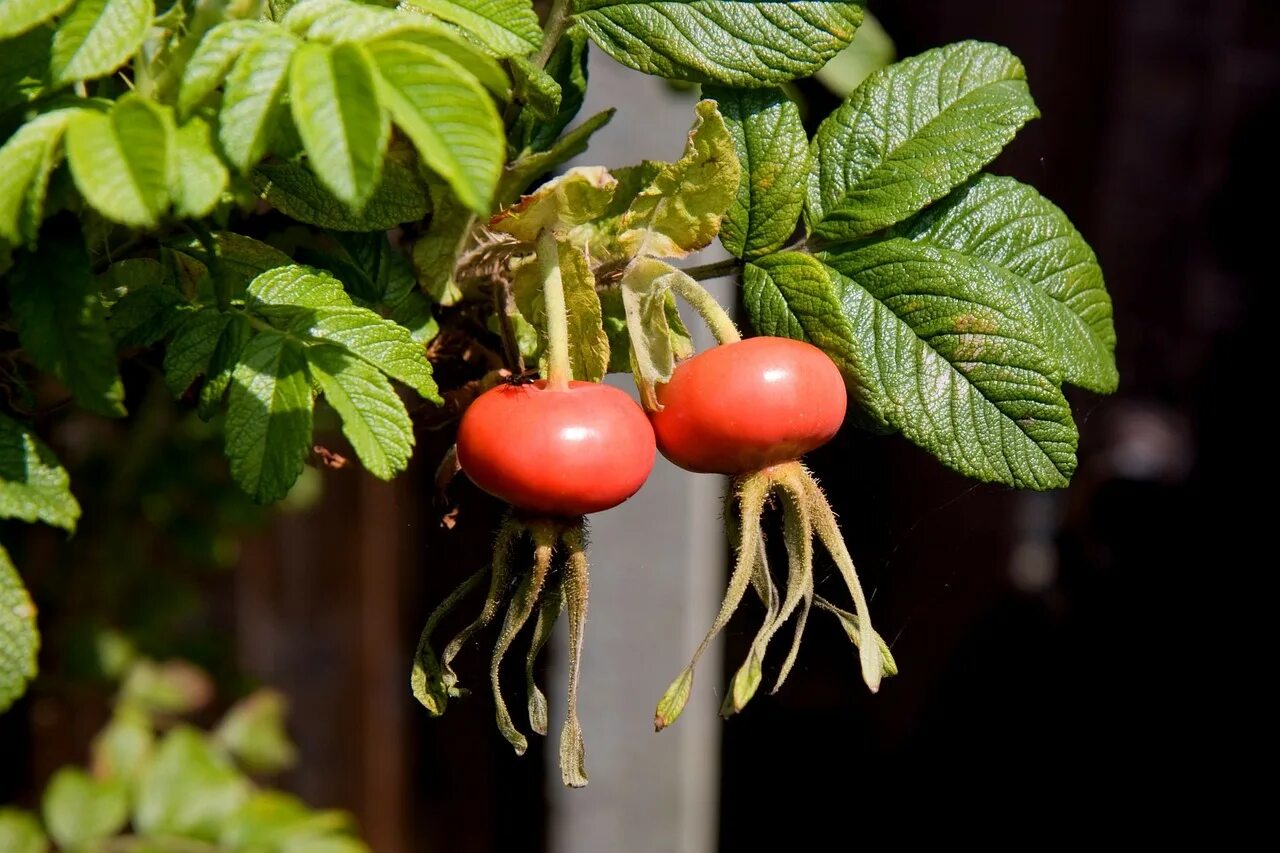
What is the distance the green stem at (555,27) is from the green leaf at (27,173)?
24 cm

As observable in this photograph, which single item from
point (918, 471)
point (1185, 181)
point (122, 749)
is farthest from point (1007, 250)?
point (1185, 181)

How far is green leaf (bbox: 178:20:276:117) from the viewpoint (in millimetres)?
397

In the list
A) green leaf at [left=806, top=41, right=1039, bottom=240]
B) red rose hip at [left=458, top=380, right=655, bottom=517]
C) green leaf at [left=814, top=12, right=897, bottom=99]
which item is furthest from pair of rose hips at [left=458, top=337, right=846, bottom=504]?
green leaf at [left=814, top=12, right=897, bottom=99]

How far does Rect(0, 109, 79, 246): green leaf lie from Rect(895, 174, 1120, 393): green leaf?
0.38 m

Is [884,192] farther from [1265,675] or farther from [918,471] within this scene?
[1265,675]

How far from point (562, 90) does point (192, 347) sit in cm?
25

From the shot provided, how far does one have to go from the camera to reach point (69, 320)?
0.44m

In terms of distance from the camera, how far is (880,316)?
1.83 feet

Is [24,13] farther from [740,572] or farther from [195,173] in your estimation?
[740,572]

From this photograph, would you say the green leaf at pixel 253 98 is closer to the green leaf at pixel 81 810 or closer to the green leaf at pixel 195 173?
the green leaf at pixel 195 173

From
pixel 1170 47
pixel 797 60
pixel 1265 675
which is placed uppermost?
pixel 1170 47

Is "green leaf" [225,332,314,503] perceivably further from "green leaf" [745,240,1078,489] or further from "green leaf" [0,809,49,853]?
"green leaf" [0,809,49,853]

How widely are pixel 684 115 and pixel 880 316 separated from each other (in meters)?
1.05

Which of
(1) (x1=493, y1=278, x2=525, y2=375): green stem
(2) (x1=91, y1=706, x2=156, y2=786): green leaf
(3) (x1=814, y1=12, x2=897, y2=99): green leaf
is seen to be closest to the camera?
(1) (x1=493, y1=278, x2=525, y2=375): green stem
